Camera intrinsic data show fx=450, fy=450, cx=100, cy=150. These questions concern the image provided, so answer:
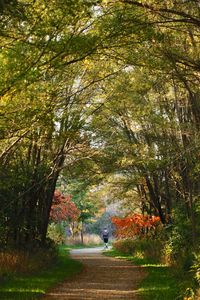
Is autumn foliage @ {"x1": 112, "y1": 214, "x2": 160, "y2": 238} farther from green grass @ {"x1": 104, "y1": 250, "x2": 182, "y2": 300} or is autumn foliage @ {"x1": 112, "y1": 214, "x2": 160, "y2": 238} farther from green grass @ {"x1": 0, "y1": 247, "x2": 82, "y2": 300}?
green grass @ {"x1": 104, "y1": 250, "x2": 182, "y2": 300}

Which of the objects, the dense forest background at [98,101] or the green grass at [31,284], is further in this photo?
the green grass at [31,284]

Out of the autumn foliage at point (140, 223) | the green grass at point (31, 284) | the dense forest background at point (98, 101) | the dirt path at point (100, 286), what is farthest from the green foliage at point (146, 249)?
the green grass at point (31, 284)

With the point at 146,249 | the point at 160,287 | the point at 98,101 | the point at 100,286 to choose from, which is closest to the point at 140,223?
the point at 146,249

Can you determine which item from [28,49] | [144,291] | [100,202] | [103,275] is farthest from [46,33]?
[100,202]

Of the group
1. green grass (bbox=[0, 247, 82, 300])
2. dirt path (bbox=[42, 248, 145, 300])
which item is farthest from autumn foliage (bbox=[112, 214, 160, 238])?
green grass (bbox=[0, 247, 82, 300])

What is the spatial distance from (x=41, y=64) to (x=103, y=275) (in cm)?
886

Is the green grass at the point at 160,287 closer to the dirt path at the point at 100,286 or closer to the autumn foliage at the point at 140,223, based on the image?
the dirt path at the point at 100,286

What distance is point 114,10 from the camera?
25.2 feet

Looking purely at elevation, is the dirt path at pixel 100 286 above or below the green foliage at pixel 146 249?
below

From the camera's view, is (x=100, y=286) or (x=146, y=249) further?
(x=146, y=249)

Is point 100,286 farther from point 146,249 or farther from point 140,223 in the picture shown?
point 140,223

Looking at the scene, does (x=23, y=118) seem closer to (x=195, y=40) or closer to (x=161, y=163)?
(x=195, y=40)

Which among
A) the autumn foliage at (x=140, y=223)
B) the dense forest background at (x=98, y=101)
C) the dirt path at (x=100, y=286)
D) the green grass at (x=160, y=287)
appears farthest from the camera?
the autumn foliage at (x=140, y=223)

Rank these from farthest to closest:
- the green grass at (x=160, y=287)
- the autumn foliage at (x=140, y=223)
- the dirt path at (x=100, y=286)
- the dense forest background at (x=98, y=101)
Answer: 1. the autumn foliage at (x=140, y=223)
2. the dirt path at (x=100, y=286)
3. the green grass at (x=160, y=287)
4. the dense forest background at (x=98, y=101)
